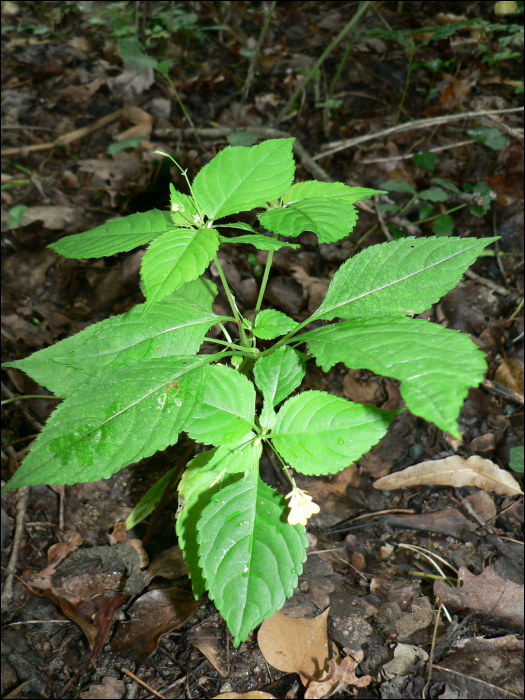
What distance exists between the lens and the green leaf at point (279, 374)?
1.27 metres

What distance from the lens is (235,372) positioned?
1287 mm

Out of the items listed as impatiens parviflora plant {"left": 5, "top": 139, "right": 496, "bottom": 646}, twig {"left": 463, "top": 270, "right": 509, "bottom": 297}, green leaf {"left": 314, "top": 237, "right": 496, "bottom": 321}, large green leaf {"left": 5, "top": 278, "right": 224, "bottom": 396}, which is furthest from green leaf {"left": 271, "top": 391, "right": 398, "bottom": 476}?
twig {"left": 463, "top": 270, "right": 509, "bottom": 297}

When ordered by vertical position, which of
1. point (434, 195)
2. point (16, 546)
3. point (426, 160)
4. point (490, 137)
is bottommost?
point (16, 546)

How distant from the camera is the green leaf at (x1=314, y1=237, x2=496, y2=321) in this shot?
121 centimetres

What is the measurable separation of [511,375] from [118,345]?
2.18 m

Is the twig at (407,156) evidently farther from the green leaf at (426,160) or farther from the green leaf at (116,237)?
the green leaf at (116,237)

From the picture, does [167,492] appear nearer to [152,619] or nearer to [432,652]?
[152,619]

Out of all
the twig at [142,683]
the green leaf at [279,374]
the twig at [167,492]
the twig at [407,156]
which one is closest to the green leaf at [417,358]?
the green leaf at [279,374]

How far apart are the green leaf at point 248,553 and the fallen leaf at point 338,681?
0.60 m

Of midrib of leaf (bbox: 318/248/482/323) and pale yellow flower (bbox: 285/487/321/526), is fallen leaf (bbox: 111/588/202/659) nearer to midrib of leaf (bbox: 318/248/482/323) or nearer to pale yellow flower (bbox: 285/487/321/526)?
pale yellow flower (bbox: 285/487/321/526)

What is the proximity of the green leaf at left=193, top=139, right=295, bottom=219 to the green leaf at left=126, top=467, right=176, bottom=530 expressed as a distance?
1.09 m

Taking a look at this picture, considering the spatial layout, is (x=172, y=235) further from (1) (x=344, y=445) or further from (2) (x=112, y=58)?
(2) (x=112, y=58)

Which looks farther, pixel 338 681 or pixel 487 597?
pixel 487 597

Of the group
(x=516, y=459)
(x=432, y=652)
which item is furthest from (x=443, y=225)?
(x=432, y=652)
